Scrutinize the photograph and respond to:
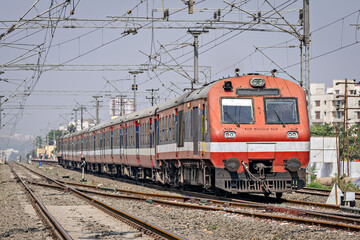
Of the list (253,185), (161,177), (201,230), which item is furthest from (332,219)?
(161,177)

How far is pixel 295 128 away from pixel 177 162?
5.58 metres

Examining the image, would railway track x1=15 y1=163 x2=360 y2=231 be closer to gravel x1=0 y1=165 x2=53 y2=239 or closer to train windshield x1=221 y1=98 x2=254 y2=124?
train windshield x1=221 y1=98 x2=254 y2=124

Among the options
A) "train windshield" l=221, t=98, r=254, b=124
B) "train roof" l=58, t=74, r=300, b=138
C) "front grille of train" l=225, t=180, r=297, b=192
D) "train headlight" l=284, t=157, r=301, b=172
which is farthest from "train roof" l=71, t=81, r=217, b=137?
"train headlight" l=284, t=157, r=301, b=172

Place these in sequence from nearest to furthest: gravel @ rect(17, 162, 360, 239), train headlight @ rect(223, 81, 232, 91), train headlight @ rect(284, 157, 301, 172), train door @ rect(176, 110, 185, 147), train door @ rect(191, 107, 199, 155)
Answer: gravel @ rect(17, 162, 360, 239) < train headlight @ rect(284, 157, 301, 172) < train headlight @ rect(223, 81, 232, 91) < train door @ rect(191, 107, 199, 155) < train door @ rect(176, 110, 185, 147)

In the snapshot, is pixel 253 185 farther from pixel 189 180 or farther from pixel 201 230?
pixel 201 230

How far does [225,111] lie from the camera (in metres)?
16.4

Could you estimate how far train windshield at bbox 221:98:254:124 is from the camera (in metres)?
16.4

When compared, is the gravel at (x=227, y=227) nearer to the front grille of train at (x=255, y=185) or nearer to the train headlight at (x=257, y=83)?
the front grille of train at (x=255, y=185)

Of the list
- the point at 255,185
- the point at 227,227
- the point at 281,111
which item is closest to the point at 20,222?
the point at 227,227

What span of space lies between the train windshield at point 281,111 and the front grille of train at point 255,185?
171cm

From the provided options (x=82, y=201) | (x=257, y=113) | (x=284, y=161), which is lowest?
(x=82, y=201)

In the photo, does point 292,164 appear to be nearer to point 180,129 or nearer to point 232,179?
point 232,179

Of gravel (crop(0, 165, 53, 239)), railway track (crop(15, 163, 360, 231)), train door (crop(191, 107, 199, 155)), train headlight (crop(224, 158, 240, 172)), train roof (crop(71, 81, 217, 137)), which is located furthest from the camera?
train door (crop(191, 107, 199, 155))

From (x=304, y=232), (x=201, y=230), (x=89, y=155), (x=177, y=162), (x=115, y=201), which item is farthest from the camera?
(x=89, y=155)
